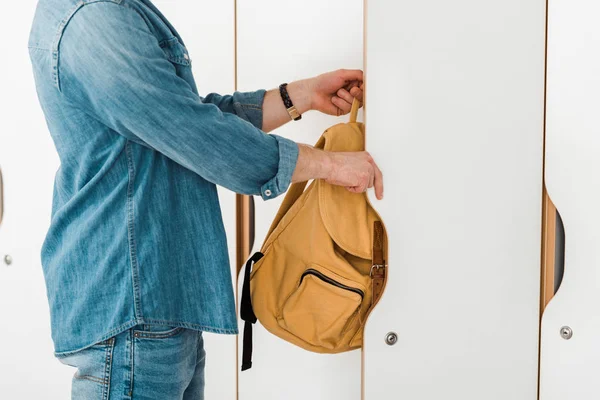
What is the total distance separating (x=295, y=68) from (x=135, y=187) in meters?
0.75

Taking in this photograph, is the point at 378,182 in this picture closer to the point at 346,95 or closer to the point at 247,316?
the point at 346,95

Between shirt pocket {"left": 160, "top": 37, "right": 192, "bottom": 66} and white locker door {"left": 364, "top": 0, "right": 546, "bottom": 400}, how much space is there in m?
0.36

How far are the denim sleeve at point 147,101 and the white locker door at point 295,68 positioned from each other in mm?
638

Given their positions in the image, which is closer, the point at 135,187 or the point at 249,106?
the point at 135,187

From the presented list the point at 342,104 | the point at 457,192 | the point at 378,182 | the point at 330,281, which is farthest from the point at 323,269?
the point at 342,104

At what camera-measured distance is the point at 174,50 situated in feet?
3.86

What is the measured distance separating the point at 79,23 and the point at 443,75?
664 millimetres

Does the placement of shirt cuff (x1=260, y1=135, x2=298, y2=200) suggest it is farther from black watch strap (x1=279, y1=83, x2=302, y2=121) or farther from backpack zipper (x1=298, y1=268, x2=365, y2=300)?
black watch strap (x1=279, y1=83, x2=302, y2=121)

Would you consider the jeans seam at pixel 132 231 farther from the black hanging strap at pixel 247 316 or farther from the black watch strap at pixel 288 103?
the black watch strap at pixel 288 103

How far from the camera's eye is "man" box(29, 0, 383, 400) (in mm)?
1044

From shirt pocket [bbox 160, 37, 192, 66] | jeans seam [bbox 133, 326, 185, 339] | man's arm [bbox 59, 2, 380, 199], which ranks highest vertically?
shirt pocket [bbox 160, 37, 192, 66]

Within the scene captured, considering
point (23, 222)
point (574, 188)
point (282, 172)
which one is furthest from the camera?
point (23, 222)

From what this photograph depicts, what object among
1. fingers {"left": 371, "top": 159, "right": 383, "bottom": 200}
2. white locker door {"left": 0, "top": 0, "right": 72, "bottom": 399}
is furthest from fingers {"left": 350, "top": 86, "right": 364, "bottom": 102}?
white locker door {"left": 0, "top": 0, "right": 72, "bottom": 399}

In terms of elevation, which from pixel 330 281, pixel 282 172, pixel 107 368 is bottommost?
pixel 107 368
